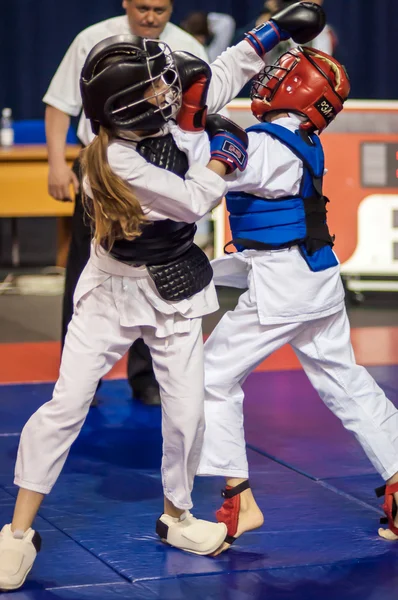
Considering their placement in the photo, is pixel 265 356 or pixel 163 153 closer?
pixel 163 153

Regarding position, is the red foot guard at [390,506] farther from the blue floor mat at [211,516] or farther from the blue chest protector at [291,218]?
the blue chest protector at [291,218]

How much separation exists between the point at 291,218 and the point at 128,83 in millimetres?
736

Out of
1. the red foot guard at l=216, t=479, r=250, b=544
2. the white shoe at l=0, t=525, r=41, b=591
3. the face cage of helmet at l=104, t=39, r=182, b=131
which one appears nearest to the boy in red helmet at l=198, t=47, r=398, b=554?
the red foot guard at l=216, t=479, r=250, b=544

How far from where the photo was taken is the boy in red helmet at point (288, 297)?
312 cm

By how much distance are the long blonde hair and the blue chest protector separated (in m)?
0.47

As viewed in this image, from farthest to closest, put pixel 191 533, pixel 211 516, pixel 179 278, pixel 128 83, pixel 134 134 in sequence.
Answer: pixel 211 516
pixel 191 533
pixel 179 278
pixel 134 134
pixel 128 83

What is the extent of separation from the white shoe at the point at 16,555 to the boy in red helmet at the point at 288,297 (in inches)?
21.7

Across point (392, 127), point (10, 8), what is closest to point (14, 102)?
point (10, 8)

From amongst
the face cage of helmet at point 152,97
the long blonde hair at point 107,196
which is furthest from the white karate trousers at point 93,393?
the face cage of helmet at point 152,97

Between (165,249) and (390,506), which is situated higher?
(165,249)

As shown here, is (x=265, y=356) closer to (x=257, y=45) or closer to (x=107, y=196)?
(x=107, y=196)

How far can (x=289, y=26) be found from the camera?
124 inches

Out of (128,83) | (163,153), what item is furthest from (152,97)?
(163,153)

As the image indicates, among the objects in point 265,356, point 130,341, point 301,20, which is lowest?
point 265,356
